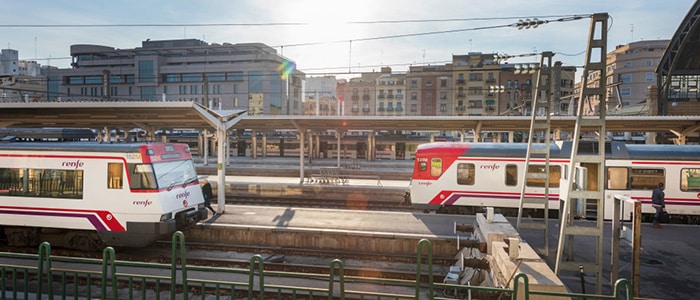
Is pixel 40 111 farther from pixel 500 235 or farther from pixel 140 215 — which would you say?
pixel 500 235

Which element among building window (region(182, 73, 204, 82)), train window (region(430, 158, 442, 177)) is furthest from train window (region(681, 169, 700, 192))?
building window (region(182, 73, 204, 82))

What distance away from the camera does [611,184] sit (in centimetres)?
1630

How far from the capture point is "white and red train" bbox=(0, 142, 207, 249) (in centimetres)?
1179

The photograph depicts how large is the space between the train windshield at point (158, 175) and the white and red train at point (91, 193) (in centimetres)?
2

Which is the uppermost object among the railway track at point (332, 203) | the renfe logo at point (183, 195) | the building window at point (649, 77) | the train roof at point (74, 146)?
the building window at point (649, 77)

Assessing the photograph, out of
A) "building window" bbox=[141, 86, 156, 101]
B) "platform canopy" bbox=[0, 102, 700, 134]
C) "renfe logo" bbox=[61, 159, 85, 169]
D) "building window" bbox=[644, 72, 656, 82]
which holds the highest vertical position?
"building window" bbox=[644, 72, 656, 82]

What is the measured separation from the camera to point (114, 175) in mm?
11906

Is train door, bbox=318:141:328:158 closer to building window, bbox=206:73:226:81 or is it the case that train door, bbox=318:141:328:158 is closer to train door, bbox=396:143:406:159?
train door, bbox=396:143:406:159

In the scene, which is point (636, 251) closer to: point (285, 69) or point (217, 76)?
point (217, 76)

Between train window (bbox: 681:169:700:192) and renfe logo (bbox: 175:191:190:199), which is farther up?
train window (bbox: 681:169:700:192)

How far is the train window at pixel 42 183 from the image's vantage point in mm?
12094

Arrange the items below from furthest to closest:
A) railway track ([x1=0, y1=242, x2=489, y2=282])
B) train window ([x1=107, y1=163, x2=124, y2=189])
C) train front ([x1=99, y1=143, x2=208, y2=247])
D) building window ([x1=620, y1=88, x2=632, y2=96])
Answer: building window ([x1=620, y1=88, x2=632, y2=96]) < train window ([x1=107, y1=163, x2=124, y2=189]) < train front ([x1=99, y1=143, x2=208, y2=247]) < railway track ([x1=0, y1=242, x2=489, y2=282])

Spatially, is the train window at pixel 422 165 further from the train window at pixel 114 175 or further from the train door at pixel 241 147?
the train door at pixel 241 147

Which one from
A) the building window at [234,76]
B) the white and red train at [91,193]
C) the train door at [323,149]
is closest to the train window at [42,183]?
the white and red train at [91,193]
